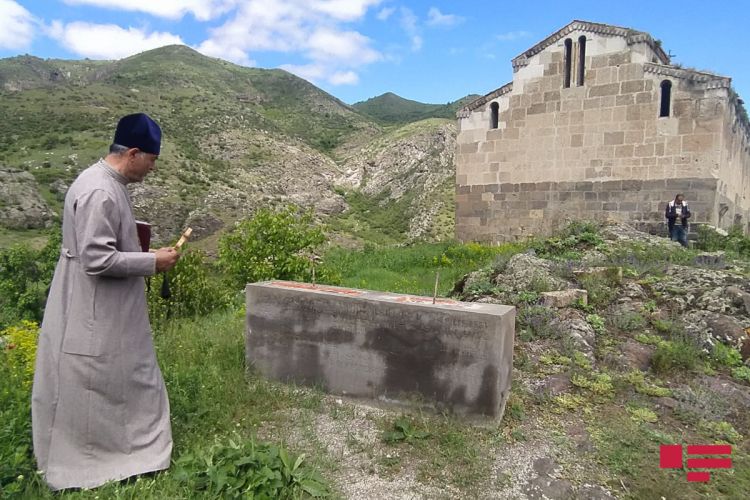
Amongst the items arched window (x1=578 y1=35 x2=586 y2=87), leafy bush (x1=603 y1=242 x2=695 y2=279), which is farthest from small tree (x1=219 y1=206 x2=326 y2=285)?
arched window (x1=578 y1=35 x2=586 y2=87)

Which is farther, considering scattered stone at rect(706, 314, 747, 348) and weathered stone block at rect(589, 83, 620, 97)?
weathered stone block at rect(589, 83, 620, 97)

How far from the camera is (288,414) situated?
4.58 metres

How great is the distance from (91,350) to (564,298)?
20.2 ft

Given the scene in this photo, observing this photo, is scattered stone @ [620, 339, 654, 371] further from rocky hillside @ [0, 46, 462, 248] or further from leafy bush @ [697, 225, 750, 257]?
rocky hillside @ [0, 46, 462, 248]

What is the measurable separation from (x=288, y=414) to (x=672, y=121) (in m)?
11.9

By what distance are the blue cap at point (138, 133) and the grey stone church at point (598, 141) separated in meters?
12.3

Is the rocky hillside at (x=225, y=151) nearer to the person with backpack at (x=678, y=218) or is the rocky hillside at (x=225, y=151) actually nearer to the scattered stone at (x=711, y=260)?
the person with backpack at (x=678, y=218)

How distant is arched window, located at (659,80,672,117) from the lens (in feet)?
39.1

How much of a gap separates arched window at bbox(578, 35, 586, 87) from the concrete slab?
35.1 ft

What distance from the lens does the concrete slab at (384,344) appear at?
4.38m

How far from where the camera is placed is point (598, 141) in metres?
12.9

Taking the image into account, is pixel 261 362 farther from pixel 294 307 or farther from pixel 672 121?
pixel 672 121

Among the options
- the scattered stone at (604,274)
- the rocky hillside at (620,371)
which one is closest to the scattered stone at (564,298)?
the rocky hillside at (620,371)

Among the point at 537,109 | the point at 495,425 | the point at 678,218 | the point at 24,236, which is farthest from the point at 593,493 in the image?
the point at 24,236
